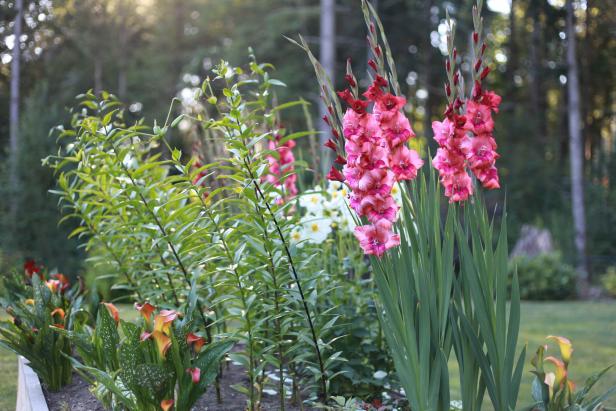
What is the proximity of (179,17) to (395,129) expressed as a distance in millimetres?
21503

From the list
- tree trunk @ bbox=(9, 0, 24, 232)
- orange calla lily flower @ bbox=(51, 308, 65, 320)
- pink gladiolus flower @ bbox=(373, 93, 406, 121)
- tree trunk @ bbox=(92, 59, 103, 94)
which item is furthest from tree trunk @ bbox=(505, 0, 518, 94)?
pink gladiolus flower @ bbox=(373, 93, 406, 121)

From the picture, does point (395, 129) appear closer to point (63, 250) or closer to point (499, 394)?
point (499, 394)

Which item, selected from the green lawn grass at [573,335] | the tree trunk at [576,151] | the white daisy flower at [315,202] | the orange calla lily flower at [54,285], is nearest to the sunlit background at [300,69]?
the tree trunk at [576,151]

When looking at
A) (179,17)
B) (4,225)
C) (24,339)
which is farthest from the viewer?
(179,17)

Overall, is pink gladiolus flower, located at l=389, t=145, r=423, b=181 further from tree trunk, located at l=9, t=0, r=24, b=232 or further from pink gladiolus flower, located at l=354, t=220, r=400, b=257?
tree trunk, located at l=9, t=0, r=24, b=232

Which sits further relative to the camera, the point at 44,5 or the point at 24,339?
the point at 44,5

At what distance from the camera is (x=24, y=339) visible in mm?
3078

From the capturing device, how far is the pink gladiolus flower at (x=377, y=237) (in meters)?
1.99

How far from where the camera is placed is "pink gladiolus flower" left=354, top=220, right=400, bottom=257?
1.99 metres

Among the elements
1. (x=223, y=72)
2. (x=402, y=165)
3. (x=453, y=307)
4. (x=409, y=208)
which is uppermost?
(x=223, y=72)

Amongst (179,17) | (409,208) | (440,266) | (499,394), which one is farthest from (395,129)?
(179,17)

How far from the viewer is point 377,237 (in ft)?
6.61

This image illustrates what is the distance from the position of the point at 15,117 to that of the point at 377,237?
10904mm

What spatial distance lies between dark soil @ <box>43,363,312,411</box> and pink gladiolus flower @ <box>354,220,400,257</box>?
1037mm
